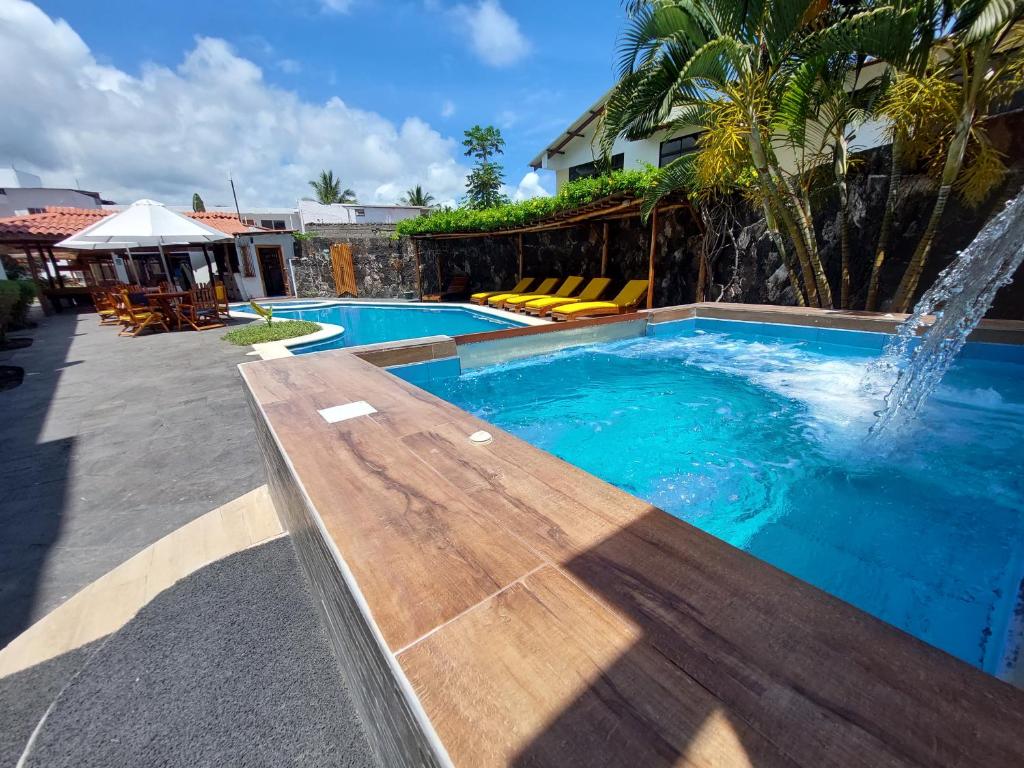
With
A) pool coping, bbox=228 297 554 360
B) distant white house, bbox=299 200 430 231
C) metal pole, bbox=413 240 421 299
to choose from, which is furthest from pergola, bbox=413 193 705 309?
distant white house, bbox=299 200 430 231

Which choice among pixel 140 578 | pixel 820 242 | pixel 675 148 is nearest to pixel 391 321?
pixel 675 148

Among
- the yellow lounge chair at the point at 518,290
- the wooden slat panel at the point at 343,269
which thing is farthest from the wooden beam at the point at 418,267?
the wooden slat panel at the point at 343,269

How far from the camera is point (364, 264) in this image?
693 inches

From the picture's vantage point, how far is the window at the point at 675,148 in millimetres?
11727

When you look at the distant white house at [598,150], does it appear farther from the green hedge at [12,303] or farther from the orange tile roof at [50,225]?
the green hedge at [12,303]

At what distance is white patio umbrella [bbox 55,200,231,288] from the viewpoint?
8.91 metres

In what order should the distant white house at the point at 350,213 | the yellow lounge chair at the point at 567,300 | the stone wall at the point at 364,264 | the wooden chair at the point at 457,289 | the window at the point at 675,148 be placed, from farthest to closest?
the distant white house at the point at 350,213, the stone wall at the point at 364,264, the wooden chair at the point at 457,289, the window at the point at 675,148, the yellow lounge chair at the point at 567,300

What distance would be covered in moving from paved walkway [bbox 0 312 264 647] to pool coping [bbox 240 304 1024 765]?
59.8 inches

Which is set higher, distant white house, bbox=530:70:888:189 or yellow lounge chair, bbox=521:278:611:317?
distant white house, bbox=530:70:888:189

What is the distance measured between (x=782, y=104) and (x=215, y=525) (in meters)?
8.17

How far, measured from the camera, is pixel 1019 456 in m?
3.52

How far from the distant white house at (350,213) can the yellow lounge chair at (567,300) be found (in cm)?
1861

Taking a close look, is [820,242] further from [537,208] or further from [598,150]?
[537,208]

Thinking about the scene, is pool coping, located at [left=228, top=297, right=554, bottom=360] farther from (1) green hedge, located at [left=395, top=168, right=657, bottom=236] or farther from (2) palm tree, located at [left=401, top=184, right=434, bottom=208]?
Result: (2) palm tree, located at [left=401, top=184, right=434, bottom=208]
